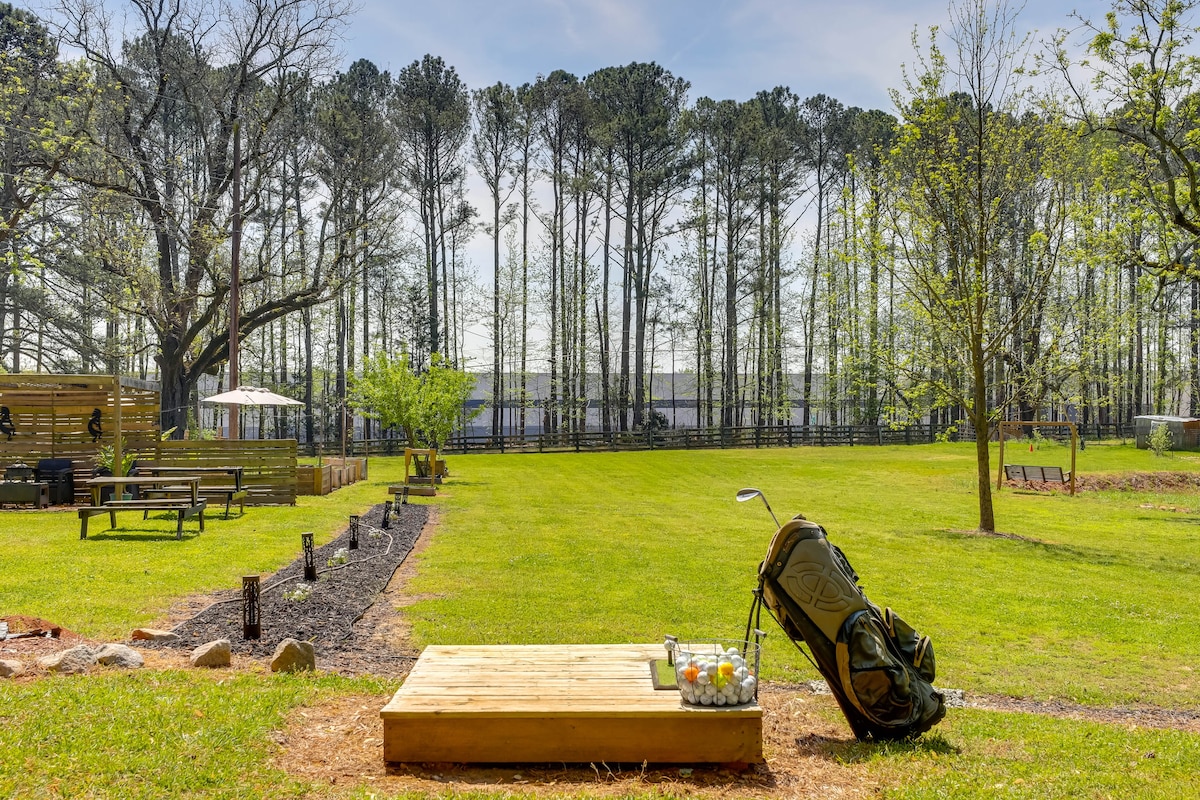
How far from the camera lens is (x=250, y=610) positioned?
7129 millimetres

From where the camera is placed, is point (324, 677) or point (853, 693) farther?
point (324, 677)

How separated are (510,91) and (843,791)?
4302cm

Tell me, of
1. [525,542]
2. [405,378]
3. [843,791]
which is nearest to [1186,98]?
[525,542]

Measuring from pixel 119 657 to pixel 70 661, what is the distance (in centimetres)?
30

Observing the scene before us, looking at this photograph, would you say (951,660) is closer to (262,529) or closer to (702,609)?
(702,609)

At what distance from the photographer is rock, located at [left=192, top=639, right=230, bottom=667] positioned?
6242mm

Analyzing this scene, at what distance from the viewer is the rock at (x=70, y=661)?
577cm

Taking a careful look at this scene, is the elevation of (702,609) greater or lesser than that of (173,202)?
lesser

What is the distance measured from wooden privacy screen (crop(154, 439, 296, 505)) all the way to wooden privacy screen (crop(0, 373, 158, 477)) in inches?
50.2

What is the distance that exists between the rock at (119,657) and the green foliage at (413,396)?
65.2 feet

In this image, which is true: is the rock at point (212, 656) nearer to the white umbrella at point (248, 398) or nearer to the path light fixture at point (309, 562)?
the path light fixture at point (309, 562)

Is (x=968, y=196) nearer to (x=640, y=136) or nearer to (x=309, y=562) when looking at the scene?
(x=309, y=562)

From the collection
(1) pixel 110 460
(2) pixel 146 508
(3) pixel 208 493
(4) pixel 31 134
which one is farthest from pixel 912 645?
(1) pixel 110 460

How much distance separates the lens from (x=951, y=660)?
25.1ft
